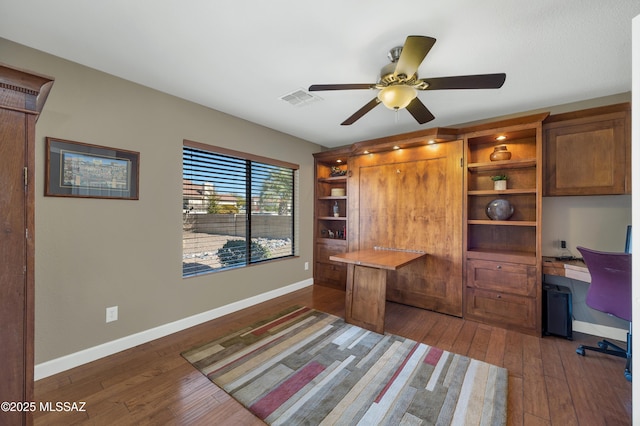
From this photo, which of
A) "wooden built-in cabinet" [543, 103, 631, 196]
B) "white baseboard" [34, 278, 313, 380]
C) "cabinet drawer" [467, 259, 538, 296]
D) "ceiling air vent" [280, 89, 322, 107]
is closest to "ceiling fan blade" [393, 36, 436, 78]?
"ceiling air vent" [280, 89, 322, 107]

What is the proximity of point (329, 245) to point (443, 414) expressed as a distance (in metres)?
2.98

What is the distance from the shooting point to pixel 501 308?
296cm

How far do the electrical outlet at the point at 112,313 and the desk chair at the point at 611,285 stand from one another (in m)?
4.14

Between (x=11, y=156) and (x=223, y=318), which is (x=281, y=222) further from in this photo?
(x=11, y=156)

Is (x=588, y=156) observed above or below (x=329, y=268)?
above

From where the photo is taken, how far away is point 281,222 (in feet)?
13.7

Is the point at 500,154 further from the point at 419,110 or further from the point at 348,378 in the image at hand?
the point at 348,378

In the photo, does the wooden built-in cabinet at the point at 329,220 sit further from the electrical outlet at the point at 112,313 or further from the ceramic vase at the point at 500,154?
the electrical outlet at the point at 112,313

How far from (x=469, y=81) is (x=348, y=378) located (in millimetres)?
2345

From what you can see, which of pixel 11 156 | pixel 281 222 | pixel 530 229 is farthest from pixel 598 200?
pixel 11 156

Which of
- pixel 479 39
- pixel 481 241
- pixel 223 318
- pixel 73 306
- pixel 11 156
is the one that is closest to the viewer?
pixel 11 156

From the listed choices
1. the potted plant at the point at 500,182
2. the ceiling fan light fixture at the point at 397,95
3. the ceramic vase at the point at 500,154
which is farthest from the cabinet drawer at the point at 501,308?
the ceiling fan light fixture at the point at 397,95

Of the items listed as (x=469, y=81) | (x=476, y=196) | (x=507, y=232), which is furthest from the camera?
(x=476, y=196)

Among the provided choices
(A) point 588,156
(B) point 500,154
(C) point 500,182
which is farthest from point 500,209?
(A) point 588,156
